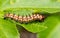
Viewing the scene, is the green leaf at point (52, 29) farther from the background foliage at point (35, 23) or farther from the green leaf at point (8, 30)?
the green leaf at point (8, 30)

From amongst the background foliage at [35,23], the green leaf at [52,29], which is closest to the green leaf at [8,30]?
the background foliage at [35,23]

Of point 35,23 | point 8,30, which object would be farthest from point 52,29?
point 8,30

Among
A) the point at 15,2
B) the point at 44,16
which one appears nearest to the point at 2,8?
the point at 15,2

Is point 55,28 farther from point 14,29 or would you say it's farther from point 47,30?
point 14,29

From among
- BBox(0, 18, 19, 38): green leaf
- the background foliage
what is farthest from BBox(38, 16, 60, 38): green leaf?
BBox(0, 18, 19, 38): green leaf

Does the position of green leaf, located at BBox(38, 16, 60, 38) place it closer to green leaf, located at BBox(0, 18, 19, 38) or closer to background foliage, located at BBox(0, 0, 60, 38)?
background foliage, located at BBox(0, 0, 60, 38)

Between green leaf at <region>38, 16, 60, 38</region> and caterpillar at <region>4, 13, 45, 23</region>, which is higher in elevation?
caterpillar at <region>4, 13, 45, 23</region>

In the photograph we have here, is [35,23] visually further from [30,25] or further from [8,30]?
[8,30]
